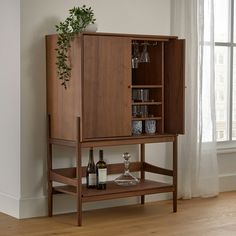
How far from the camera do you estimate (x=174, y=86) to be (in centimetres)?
532

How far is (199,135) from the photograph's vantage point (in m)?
5.91

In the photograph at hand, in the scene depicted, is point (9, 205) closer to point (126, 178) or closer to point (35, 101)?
point (35, 101)

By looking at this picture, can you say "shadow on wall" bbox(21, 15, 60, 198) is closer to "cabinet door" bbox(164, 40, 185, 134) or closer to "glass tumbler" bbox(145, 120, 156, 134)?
"glass tumbler" bbox(145, 120, 156, 134)

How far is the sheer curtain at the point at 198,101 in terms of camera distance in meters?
5.80

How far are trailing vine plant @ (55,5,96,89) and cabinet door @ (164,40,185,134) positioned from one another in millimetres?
804

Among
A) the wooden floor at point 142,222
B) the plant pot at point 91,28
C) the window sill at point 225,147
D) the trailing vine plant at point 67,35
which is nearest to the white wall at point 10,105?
the wooden floor at point 142,222

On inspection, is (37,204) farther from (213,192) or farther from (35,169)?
(213,192)

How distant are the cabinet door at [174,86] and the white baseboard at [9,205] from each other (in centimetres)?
141

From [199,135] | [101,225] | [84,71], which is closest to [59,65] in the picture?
[84,71]

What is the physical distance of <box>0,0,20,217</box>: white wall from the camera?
5.03 meters

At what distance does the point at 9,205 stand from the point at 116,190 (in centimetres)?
90

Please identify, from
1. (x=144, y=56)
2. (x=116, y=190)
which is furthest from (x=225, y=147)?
(x=116, y=190)

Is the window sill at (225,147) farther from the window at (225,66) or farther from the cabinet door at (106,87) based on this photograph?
the cabinet door at (106,87)

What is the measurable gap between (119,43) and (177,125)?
886 millimetres
